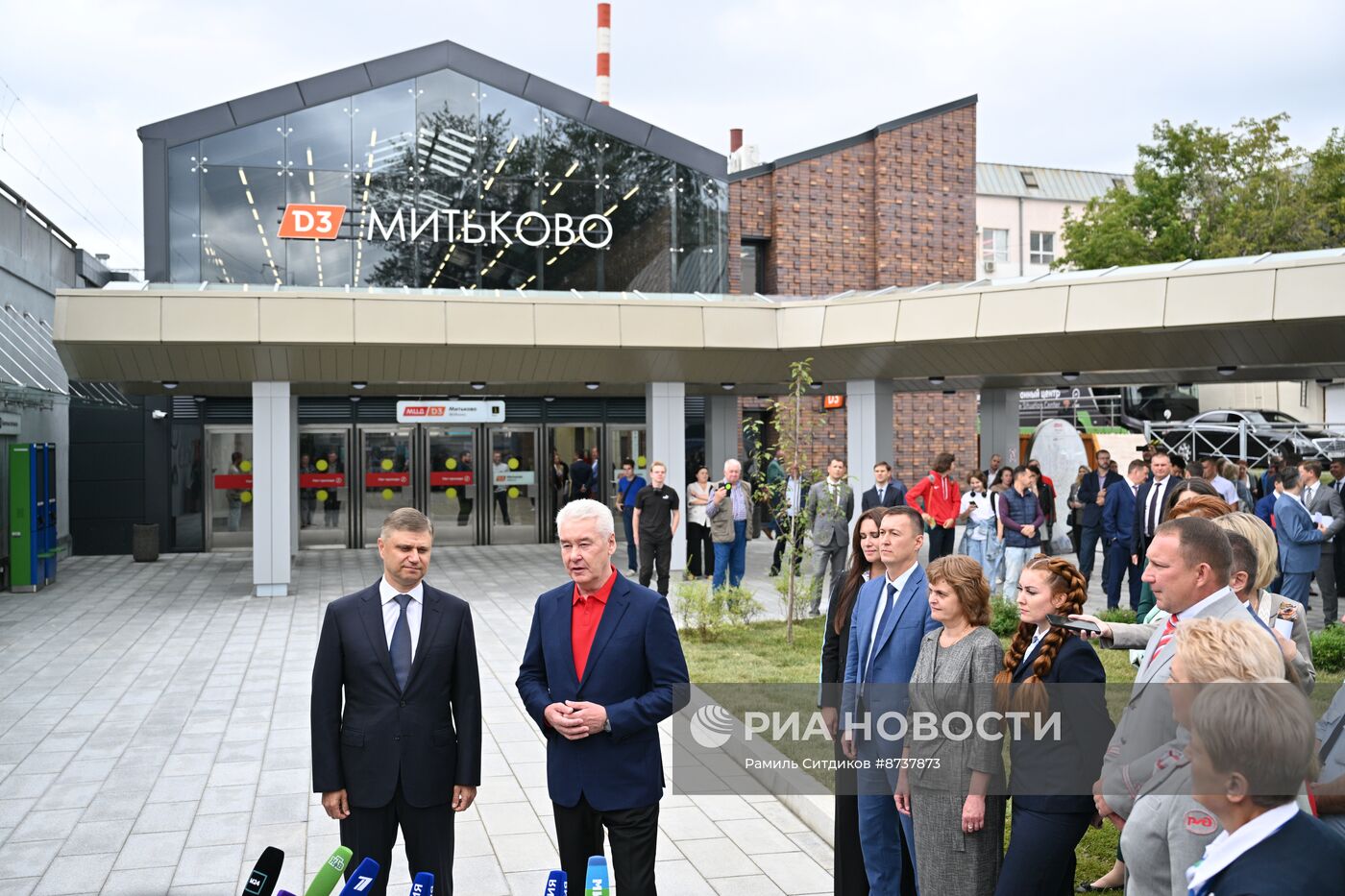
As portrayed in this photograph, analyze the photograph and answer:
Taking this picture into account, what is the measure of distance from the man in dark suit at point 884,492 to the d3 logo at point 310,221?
1138cm

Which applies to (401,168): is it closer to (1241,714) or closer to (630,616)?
(630,616)

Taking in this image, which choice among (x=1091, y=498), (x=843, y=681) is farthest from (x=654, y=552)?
(x=843, y=681)

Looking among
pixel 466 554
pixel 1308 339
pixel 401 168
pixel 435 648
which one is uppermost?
pixel 401 168

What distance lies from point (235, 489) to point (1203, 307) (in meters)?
18.1

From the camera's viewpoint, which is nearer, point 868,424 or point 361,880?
point 361,880

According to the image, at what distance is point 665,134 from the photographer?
22.3 meters

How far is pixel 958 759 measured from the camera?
4.13 meters

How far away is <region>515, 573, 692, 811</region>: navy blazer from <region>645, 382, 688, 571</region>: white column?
1381 cm

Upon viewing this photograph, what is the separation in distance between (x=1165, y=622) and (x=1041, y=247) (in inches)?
2067

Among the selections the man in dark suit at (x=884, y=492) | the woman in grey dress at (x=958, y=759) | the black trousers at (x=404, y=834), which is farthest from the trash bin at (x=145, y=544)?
the woman in grey dress at (x=958, y=759)

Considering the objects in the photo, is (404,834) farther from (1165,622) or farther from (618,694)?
(1165,622)

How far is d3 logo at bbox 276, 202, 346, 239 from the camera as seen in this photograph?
20.3 m

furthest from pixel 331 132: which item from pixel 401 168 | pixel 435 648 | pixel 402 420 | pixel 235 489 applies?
pixel 435 648

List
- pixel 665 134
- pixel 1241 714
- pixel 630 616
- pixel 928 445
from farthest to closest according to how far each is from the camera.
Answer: pixel 928 445, pixel 665 134, pixel 630 616, pixel 1241 714
